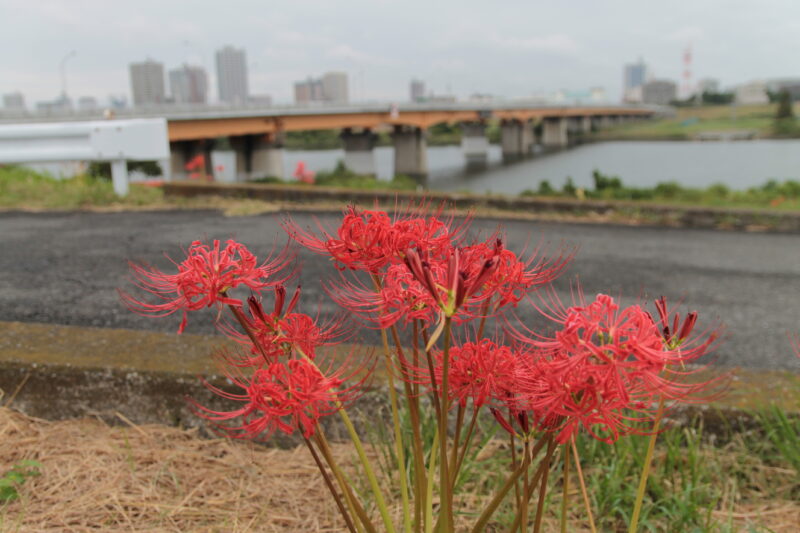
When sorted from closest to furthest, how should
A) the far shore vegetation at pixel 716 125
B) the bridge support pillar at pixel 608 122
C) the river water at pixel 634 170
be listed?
the river water at pixel 634 170, the far shore vegetation at pixel 716 125, the bridge support pillar at pixel 608 122

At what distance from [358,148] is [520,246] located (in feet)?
136

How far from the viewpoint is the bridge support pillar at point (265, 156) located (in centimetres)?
3906

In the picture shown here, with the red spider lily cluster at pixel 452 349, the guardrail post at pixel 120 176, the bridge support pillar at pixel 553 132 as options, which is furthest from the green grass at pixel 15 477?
the bridge support pillar at pixel 553 132

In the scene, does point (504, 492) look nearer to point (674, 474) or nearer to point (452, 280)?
point (452, 280)

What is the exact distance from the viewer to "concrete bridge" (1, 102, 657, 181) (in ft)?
95.7

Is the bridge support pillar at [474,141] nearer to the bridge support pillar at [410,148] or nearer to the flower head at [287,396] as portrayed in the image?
the bridge support pillar at [410,148]

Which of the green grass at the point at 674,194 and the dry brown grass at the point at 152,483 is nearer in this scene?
the dry brown grass at the point at 152,483

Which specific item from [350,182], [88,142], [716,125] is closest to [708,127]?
[716,125]

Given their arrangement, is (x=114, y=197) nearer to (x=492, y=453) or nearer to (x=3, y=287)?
(x=3, y=287)

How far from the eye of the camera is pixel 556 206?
841cm

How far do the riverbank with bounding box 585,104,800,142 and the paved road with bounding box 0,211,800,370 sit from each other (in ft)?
254

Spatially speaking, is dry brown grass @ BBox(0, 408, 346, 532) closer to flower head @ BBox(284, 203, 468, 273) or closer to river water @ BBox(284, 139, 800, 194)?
flower head @ BBox(284, 203, 468, 273)

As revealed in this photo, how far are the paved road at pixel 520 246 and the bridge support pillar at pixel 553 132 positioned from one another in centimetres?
7477

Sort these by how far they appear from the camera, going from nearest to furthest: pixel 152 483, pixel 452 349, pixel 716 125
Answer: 1. pixel 452 349
2. pixel 152 483
3. pixel 716 125
